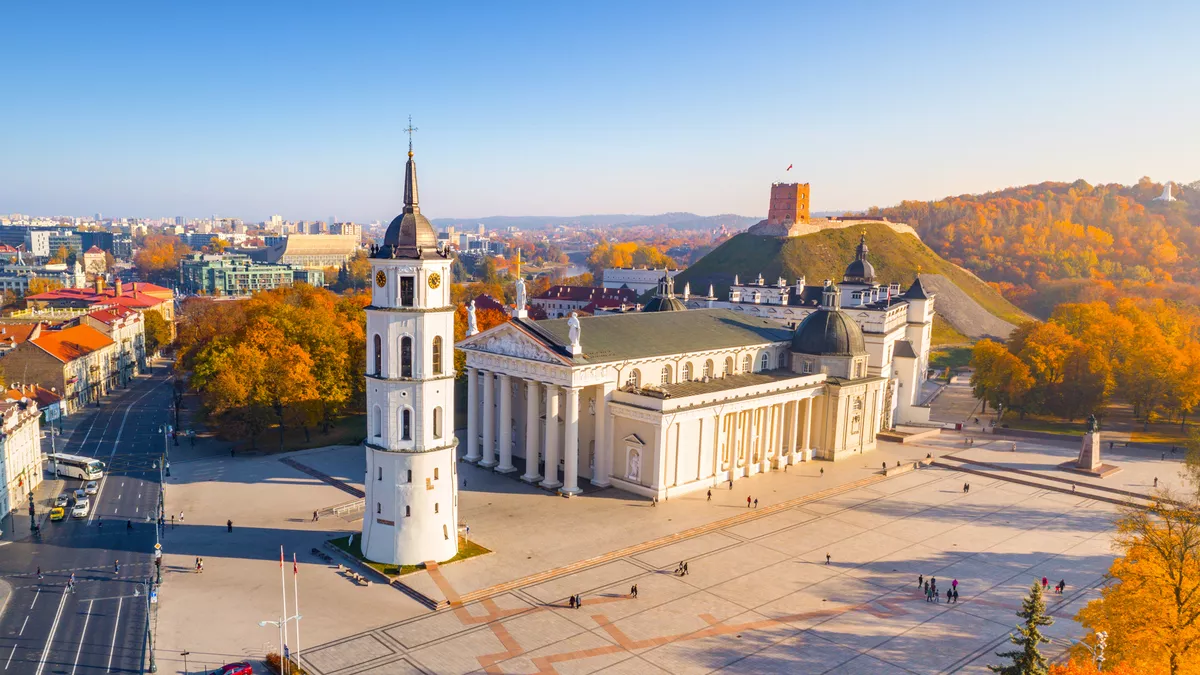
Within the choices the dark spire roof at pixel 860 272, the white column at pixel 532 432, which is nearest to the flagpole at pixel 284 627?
the white column at pixel 532 432

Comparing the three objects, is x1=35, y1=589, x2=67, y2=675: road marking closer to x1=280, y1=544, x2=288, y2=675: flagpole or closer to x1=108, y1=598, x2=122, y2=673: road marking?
x1=108, y1=598, x2=122, y2=673: road marking

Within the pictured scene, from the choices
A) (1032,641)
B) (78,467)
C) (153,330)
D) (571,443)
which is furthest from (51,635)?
(153,330)

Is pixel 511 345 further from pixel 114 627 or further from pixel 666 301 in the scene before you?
pixel 114 627

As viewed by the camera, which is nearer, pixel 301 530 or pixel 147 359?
pixel 301 530

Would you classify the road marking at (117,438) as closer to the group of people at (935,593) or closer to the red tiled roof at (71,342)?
the red tiled roof at (71,342)

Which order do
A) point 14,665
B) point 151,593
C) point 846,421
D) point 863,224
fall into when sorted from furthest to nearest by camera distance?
1. point 863,224
2. point 846,421
3. point 151,593
4. point 14,665

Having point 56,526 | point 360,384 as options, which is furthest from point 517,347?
point 56,526

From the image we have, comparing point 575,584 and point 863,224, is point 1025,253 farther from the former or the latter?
point 575,584
